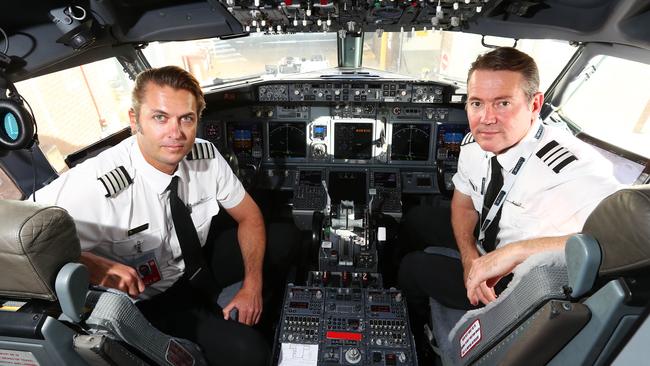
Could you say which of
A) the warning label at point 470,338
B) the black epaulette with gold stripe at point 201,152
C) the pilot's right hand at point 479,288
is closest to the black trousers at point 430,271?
the pilot's right hand at point 479,288

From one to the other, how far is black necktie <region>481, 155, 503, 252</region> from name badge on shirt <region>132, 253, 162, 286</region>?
1.57m

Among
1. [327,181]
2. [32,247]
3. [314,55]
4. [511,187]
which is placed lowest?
[327,181]

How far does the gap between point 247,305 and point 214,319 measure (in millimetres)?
182

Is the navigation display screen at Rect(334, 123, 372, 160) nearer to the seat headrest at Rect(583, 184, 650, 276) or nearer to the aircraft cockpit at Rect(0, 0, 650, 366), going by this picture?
the aircraft cockpit at Rect(0, 0, 650, 366)

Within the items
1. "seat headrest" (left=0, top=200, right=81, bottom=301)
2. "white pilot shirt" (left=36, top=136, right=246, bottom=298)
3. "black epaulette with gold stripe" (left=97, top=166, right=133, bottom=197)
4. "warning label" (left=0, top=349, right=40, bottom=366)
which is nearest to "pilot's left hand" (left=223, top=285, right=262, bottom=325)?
"white pilot shirt" (left=36, top=136, right=246, bottom=298)

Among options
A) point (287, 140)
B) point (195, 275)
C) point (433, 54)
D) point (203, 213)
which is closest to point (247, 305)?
point (195, 275)

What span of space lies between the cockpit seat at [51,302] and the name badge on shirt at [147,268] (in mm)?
697

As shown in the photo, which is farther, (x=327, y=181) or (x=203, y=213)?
(x=327, y=181)

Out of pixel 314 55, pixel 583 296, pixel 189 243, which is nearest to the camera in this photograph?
pixel 583 296

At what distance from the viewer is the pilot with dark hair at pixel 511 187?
130cm

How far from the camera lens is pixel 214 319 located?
1555 mm

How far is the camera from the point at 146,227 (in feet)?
5.18

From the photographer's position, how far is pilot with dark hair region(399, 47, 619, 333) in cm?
130

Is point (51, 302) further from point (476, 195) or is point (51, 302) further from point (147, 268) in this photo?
point (476, 195)
